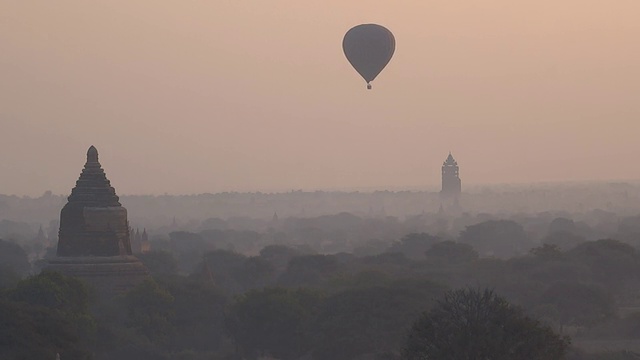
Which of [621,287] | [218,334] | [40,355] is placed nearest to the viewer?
[40,355]

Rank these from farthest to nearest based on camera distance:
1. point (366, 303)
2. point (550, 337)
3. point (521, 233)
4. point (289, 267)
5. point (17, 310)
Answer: point (521, 233) < point (289, 267) < point (366, 303) < point (17, 310) < point (550, 337)

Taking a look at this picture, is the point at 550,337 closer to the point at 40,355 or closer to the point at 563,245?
the point at 40,355

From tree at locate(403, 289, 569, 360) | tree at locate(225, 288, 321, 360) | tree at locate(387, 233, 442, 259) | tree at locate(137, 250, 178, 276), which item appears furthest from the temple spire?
tree at locate(387, 233, 442, 259)

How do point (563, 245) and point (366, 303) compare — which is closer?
point (366, 303)

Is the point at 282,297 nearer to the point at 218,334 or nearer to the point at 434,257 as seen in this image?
the point at 218,334

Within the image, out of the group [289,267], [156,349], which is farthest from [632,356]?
[289,267]

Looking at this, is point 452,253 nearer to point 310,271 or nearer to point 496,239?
point 310,271

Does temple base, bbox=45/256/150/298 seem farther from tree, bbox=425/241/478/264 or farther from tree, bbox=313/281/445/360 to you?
tree, bbox=425/241/478/264
